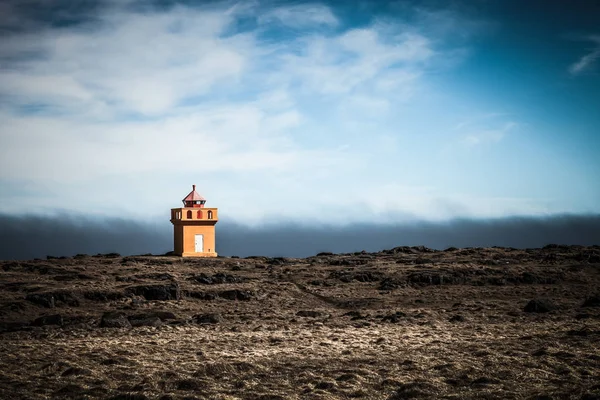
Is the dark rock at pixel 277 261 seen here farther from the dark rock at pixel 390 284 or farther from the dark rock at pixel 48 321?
the dark rock at pixel 48 321

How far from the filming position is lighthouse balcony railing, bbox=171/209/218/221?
61469 millimetres

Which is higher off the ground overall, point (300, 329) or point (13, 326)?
point (13, 326)

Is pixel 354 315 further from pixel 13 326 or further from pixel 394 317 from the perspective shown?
pixel 13 326

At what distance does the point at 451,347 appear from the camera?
989 inches

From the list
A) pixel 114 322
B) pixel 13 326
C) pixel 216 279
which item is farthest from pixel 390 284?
pixel 13 326

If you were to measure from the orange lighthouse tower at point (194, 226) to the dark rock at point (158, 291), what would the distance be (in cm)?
2045

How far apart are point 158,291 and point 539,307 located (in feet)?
83.2

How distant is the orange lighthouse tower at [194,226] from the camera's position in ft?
202

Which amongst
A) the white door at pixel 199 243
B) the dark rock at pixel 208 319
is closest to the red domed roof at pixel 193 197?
the white door at pixel 199 243

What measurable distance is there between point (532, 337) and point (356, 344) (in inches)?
326

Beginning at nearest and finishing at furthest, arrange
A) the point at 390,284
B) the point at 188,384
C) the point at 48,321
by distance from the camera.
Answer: the point at 188,384
the point at 48,321
the point at 390,284

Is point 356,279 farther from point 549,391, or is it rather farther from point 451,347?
point 549,391

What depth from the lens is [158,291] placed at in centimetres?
4053

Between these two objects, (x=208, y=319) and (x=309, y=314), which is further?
(x=309, y=314)
